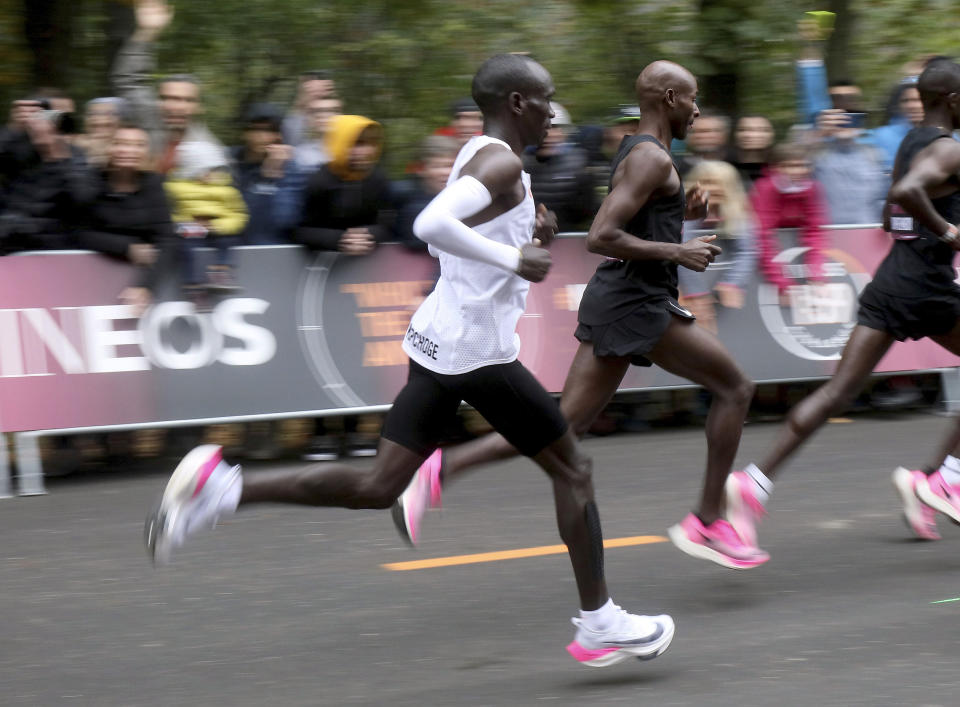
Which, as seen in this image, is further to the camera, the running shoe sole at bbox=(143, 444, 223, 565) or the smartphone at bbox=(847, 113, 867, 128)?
the smartphone at bbox=(847, 113, 867, 128)

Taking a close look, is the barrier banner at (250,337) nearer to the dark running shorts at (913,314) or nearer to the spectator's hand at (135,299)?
the spectator's hand at (135,299)

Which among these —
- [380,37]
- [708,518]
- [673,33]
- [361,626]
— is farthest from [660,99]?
[380,37]

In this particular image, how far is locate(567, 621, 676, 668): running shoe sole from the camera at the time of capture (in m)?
4.50

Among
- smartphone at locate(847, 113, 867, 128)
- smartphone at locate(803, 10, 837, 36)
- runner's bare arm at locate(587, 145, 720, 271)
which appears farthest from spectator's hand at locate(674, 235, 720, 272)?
smartphone at locate(803, 10, 837, 36)

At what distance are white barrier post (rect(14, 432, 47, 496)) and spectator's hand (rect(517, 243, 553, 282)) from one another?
474cm

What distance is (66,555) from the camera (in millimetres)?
6527

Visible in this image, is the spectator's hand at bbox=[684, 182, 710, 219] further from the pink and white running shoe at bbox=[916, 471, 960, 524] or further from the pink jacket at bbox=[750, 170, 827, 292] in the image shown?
the pink jacket at bbox=[750, 170, 827, 292]

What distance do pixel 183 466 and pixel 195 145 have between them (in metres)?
4.88

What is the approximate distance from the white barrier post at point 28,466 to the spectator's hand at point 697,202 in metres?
4.40

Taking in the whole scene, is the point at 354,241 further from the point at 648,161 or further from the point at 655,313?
the point at 648,161

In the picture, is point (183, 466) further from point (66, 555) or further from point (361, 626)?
point (66, 555)

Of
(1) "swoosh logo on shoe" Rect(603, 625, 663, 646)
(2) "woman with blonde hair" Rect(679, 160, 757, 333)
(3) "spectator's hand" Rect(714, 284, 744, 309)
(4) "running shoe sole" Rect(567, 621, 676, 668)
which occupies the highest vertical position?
(1) "swoosh logo on shoe" Rect(603, 625, 663, 646)

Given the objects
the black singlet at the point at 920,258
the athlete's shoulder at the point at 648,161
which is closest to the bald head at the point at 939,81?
the black singlet at the point at 920,258

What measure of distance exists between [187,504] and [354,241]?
14.9 ft
